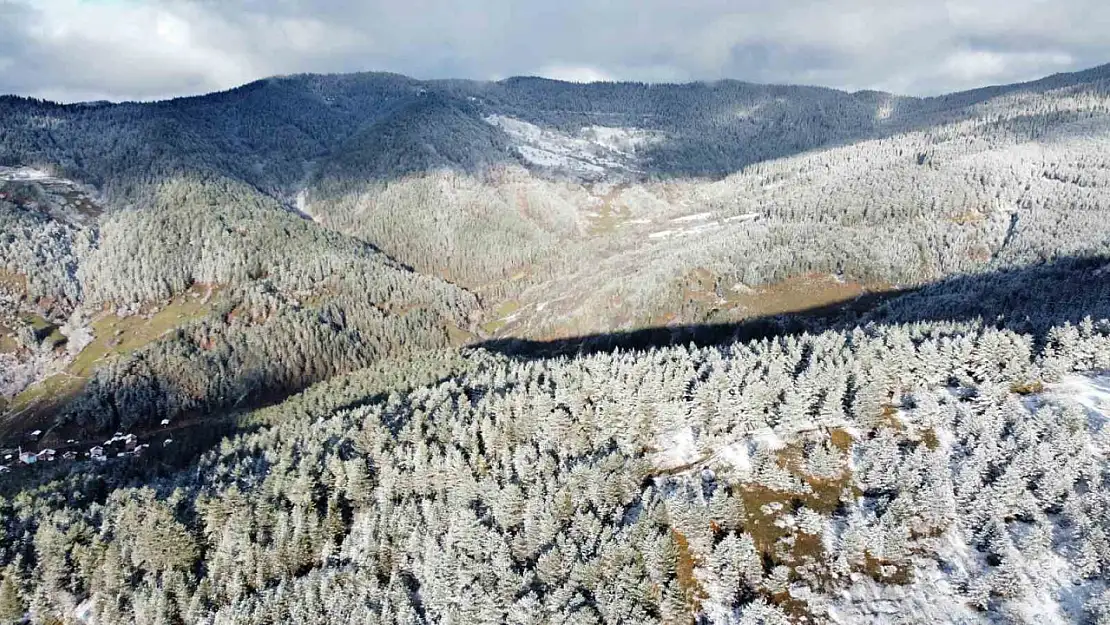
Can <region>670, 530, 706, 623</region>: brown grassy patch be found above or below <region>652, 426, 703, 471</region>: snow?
below

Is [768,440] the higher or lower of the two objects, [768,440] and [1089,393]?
the lower

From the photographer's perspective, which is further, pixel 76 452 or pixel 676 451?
pixel 76 452

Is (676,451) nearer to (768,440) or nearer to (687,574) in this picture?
(768,440)

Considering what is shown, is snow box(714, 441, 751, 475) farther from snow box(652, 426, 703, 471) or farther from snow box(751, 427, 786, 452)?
snow box(652, 426, 703, 471)

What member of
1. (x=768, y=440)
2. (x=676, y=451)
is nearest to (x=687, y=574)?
(x=676, y=451)

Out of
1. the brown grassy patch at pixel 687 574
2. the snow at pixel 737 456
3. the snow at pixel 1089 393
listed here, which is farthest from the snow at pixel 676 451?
the snow at pixel 1089 393

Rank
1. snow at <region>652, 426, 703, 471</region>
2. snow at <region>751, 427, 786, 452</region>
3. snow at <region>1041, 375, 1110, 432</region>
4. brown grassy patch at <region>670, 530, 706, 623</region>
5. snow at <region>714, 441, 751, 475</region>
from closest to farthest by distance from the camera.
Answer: brown grassy patch at <region>670, 530, 706, 623</region>
snow at <region>1041, 375, 1110, 432</region>
snow at <region>714, 441, 751, 475</region>
snow at <region>751, 427, 786, 452</region>
snow at <region>652, 426, 703, 471</region>

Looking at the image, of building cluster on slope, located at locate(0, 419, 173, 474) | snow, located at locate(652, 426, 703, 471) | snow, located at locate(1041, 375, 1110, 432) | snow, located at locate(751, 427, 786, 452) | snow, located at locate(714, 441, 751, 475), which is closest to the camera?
snow, located at locate(1041, 375, 1110, 432)

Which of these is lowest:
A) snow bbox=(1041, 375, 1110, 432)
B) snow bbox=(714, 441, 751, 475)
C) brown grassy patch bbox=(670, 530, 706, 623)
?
brown grassy patch bbox=(670, 530, 706, 623)

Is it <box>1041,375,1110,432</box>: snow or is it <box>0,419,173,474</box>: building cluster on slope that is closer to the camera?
<box>1041,375,1110,432</box>: snow

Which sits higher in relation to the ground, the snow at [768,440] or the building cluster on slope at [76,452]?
the snow at [768,440]

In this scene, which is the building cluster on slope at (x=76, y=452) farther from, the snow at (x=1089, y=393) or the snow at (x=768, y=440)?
the snow at (x=1089, y=393)

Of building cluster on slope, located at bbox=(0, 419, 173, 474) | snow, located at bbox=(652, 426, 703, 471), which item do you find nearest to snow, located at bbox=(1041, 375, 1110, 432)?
snow, located at bbox=(652, 426, 703, 471)
